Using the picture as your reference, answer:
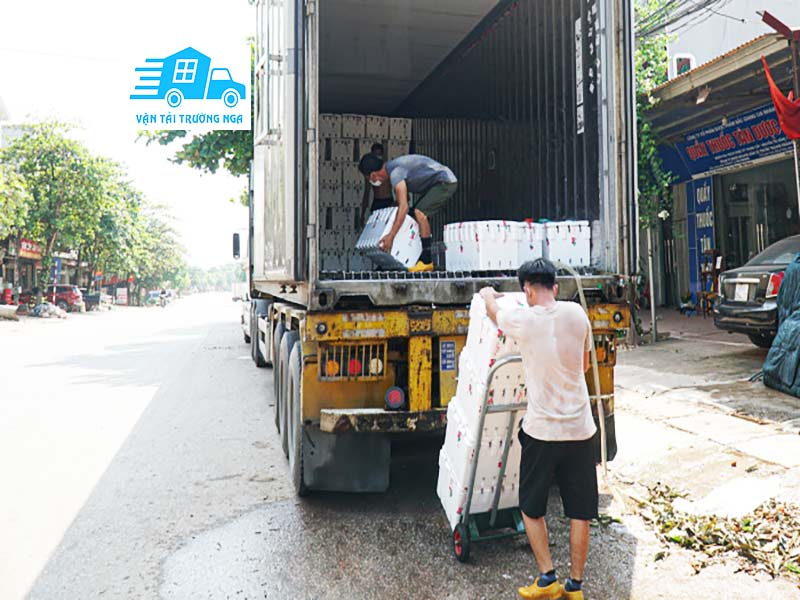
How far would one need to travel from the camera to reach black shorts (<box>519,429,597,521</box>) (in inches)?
120

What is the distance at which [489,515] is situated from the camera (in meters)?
3.58

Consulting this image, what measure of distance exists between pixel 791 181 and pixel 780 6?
37.1 feet

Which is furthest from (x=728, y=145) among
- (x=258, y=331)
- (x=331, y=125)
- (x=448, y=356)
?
(x=448, y=356)

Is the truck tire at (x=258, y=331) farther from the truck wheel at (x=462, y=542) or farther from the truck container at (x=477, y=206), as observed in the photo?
the truck wheel at (x=462, y=542)

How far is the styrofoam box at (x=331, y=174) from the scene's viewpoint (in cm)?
888

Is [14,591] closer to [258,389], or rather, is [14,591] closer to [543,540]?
[543,540]

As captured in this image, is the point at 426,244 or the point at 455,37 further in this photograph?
the point at 455,37

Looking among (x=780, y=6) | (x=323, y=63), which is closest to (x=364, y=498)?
(x=323, y=63)

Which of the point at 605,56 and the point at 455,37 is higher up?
the point at 455,37

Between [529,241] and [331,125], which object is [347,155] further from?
[529,241]

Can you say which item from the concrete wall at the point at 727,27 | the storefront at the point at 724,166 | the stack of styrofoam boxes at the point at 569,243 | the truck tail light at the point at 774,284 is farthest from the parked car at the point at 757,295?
the concrete wall at the point at 727,27

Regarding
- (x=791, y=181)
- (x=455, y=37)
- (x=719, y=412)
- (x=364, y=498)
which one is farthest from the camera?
(x=791, y=181)

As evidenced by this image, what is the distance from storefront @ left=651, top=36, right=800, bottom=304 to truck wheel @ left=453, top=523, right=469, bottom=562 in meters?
9.98

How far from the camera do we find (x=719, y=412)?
647 centimetres
